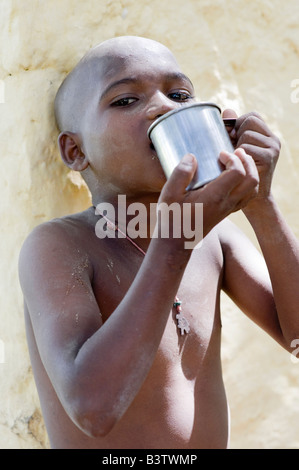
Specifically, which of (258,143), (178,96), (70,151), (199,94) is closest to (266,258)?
(258,143)

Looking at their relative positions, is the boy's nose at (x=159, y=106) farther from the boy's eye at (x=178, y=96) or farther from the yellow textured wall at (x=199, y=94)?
the yellow textured wall at (x=199, y=94)

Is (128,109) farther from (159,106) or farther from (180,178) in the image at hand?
(180,178)

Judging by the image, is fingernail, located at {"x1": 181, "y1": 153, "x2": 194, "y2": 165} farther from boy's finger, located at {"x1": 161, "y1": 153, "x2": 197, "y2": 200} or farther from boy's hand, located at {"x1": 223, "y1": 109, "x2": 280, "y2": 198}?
boy's hand, located at {"x1": 223, "y1": 109, "x2": 280, "y2": 198}

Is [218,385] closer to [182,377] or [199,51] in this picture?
[182,377]

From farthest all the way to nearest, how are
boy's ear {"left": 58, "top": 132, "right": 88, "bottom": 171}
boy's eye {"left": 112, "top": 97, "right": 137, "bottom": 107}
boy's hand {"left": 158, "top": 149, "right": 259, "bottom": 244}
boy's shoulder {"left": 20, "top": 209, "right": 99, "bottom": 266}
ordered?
boy's ear {"left": 58, "top": 132, "right": 88, "bottom": 171} < boy's eye {"left": 112, "top": 97, "right": 137, "bottom": 107} < boy's shoulder {"left": 20, "top": 209, "right": 99, "bottom": 266} < boy's hand {"left": 158, "top": 149, "right": 259, "bottom": 244}

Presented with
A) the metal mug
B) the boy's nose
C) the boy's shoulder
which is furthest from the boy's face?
the metal mug

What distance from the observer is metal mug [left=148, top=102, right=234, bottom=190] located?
4.51ft

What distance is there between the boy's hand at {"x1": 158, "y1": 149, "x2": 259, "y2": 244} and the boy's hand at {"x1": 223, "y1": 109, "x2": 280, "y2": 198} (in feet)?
0.83

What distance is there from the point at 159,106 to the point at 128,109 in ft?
0.27

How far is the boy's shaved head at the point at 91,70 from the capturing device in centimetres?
180

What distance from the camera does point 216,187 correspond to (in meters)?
1.34

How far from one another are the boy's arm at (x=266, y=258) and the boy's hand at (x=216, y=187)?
0.28 meters

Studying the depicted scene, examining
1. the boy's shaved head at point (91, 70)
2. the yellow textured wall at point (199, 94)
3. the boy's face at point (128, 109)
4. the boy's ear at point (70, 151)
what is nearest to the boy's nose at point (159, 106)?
the boy's face at point (128, 109)

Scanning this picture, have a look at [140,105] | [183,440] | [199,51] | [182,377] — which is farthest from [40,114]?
[183,440]
